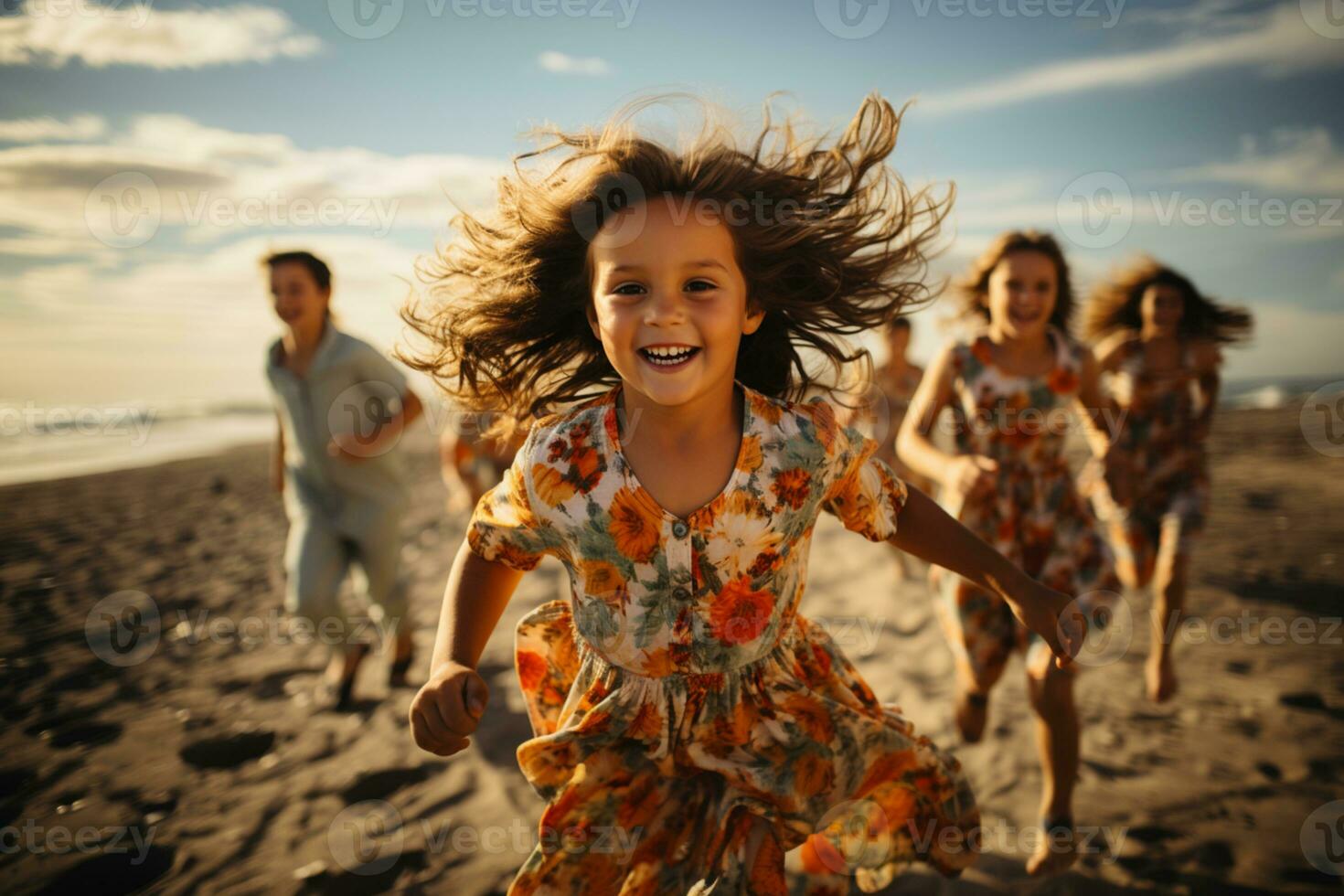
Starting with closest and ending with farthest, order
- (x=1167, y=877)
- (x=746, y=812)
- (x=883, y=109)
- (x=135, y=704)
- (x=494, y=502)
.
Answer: (x=746, y=812) < (x=494, y=502) < (x=883, y=109) < (x=1167, y=877) < (x=135, y=704)

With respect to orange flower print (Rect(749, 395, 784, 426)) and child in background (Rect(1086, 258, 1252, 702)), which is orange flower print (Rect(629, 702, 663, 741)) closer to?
orange flower print (Rect(749, 395, 784, 426))

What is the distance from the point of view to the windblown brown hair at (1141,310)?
16.3ft

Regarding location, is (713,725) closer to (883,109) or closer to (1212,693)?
(883,109)

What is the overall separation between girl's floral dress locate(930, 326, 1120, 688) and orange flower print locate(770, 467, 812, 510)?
4.71ft

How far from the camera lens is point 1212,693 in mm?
4242

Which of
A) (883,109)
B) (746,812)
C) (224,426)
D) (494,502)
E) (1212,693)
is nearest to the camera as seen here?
(746,812)

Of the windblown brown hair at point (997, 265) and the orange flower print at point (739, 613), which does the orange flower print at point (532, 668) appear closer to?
the orange flower print at point (739, 613)

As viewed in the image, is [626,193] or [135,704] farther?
[135,704]

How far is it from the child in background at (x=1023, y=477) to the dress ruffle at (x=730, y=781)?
125 centimetres

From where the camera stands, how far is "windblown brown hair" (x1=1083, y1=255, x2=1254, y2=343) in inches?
195

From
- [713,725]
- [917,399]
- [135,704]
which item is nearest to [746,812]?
[713,725]

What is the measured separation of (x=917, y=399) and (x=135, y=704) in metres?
4.95

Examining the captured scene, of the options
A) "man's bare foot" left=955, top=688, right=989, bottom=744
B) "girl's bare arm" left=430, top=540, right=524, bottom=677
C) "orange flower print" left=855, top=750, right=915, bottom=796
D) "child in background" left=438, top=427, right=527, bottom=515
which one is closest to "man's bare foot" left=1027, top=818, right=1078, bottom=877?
"man's bare foot" left=955, top=688, right=989, bottom=744

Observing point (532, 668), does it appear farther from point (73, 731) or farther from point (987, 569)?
point (73, 731)
